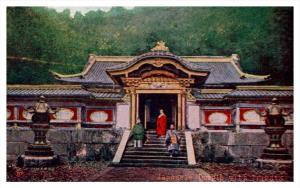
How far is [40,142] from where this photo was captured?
1133cm

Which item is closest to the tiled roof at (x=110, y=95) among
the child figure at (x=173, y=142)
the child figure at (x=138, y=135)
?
the child figure at (x=138, y=135)

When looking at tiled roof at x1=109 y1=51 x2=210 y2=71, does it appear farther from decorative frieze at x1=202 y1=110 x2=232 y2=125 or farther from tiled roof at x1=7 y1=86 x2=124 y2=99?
decorative frieze at x1=202 y1=110 x2=232 y2=125

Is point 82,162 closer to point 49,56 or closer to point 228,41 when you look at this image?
point 49,56

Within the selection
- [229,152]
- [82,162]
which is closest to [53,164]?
[82,162]

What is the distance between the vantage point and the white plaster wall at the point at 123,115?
1164cm

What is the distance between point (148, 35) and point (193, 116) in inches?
92.4

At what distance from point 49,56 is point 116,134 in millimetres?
2574

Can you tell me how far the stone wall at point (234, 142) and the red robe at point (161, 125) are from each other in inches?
29.3

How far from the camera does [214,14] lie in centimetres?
1120

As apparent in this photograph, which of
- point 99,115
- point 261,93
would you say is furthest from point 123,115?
point 261,93

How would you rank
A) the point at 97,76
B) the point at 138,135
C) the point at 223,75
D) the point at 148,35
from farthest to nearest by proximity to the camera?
1. the point at 223,75
2. the point at 97,76
3. the point at 148,35
4. the point at 138,135

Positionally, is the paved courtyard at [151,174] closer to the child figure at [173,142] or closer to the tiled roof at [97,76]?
the child figure at [173,142]

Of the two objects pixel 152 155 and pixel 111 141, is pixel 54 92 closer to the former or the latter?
pixel 111 141

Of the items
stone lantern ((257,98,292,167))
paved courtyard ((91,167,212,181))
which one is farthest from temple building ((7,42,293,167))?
paved courtyard ((91,167,212,181))
